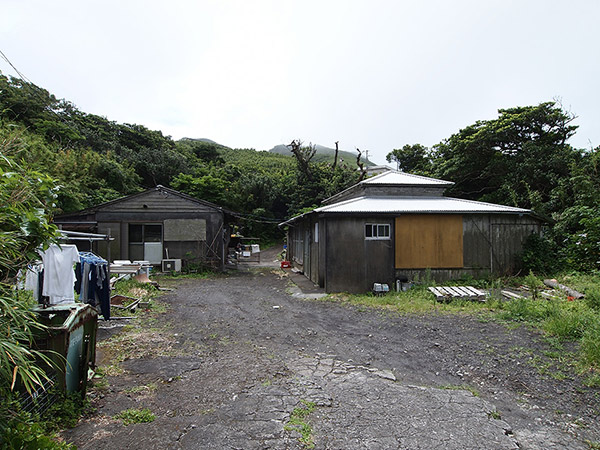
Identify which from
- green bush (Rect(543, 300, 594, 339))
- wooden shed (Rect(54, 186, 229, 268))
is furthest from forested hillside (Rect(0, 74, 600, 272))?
green bush (Rect(543, 300, 594, 339))

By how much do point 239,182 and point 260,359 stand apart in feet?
97.7

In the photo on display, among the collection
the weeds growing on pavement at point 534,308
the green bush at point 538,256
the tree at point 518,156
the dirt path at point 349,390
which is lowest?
the dirt path at point 349,390

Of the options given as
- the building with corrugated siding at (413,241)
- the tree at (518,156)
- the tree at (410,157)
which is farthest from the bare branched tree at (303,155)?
the building with corrugated siding at (413,241)

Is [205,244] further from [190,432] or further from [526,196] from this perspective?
[526,196]

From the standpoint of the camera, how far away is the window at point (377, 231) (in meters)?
10.8

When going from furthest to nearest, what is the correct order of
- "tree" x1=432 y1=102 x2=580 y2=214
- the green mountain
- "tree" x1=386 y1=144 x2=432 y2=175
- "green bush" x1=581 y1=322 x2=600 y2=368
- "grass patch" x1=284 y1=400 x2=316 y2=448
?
the green mountain < "tree" x1=386 y1=144 x2=432 y2=175 < "tree" x1=432 y1=102 x2=580 y2=214 < "green bush" x1=581 y1=322 x2=600 y2=368 < "grass patch" x1=284 y1=400 x2=316 y2=448

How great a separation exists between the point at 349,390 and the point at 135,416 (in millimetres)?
2397

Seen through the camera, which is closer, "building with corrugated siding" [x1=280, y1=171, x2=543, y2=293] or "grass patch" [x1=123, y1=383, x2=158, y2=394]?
"grass patch" [x1=123, y1=383, x2=158, y2=394]

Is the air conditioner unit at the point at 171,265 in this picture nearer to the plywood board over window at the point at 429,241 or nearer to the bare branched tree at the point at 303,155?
the plywood board over window at the point at 429,241

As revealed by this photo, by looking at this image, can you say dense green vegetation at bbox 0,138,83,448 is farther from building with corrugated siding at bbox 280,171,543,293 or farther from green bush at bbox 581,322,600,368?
building with corrugated siding at bbox 280,171,543,293

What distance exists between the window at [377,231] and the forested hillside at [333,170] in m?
5.20

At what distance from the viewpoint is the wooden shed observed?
1558cm

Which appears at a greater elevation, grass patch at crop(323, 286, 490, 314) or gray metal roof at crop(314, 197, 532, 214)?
gray metal roof at crop(314, 197, 532, 214)

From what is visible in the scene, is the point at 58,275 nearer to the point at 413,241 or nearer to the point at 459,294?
the point at 459,294
